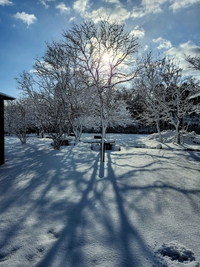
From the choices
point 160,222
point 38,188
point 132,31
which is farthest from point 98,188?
point 132,31

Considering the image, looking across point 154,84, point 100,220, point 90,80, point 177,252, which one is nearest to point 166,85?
point 154,84

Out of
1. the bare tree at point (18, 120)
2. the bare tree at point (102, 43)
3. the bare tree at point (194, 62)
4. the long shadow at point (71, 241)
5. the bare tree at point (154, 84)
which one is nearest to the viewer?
the long shadow at point (71, 241)

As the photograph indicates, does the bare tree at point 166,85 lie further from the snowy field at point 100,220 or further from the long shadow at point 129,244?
the long shadow at point 129,244

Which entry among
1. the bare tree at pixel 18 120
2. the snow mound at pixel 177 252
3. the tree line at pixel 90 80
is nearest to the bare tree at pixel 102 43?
the tree line at pixel 90 80

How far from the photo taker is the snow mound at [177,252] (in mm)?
1794

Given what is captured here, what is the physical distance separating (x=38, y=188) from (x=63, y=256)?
2.16 metres

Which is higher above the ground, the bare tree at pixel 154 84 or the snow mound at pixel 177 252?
the bare tree at pixel 154 84

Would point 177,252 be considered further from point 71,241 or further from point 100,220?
point 71,241

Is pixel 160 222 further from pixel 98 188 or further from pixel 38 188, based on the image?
pixel 38 188

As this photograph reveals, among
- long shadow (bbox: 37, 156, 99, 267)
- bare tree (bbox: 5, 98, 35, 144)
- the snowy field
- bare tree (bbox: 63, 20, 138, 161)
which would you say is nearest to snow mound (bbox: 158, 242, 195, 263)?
the snowy field

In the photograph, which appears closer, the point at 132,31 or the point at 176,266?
the point at 176,266

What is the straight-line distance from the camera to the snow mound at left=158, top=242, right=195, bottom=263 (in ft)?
5.89

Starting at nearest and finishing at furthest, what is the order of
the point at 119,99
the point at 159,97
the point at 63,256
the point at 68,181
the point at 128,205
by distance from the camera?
1. the point at 63,256
2. the point at 128,205
3. the point at 68,181
4. the point at 159,97
5. the point at 119,99

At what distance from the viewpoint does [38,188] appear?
374 cm
